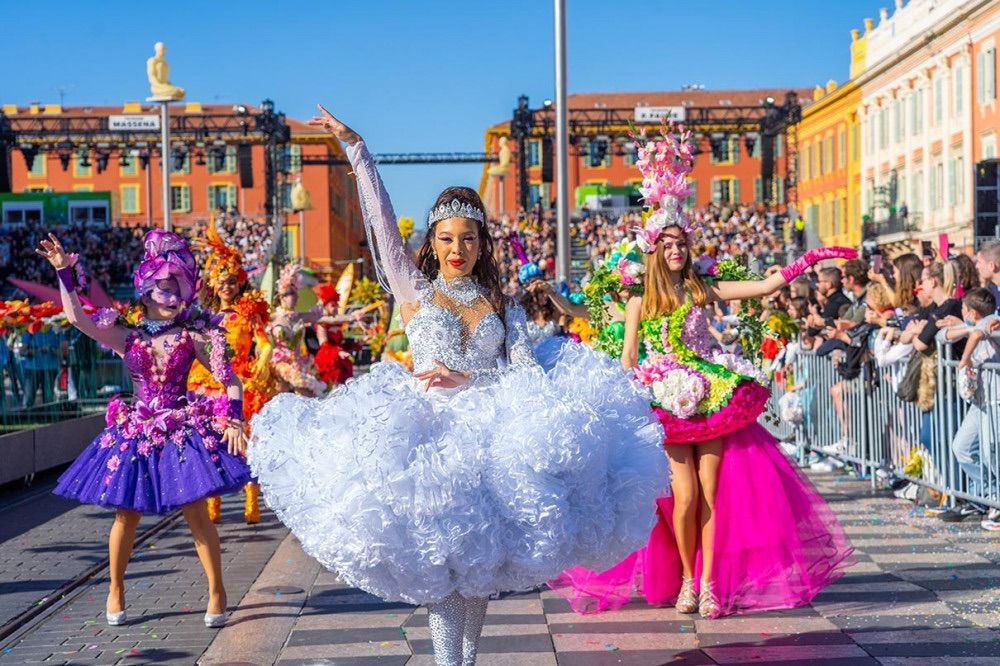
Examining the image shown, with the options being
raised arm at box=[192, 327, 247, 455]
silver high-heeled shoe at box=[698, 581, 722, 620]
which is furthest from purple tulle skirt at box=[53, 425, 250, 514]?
silver high-heeled shoe at box=[698, 581, 722, 620]

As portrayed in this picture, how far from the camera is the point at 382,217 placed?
527 centimetres

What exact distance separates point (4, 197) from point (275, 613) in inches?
A: 2064

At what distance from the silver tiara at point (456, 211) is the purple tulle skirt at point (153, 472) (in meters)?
2.09

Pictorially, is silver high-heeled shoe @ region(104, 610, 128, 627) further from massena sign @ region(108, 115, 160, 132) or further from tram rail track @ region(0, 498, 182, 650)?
massena sign @ region(108, 115, 160, 132)

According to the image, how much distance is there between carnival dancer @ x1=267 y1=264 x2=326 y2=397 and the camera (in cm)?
1084

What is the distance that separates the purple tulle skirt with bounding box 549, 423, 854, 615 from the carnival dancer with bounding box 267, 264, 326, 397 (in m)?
4.13

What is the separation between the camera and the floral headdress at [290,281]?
11289 millimetres

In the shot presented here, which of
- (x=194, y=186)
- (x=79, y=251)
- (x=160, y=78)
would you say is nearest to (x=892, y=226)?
(x=79, y=251)

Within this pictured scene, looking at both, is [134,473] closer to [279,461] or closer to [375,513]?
[279,461]

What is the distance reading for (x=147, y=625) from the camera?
6.96 m

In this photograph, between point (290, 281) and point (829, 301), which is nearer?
point (290, 281)

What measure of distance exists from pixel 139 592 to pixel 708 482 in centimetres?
313

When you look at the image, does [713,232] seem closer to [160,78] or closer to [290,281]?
[160,78]

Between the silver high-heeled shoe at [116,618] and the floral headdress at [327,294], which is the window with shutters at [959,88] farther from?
the silver high-heeled shoe at [116,618]
